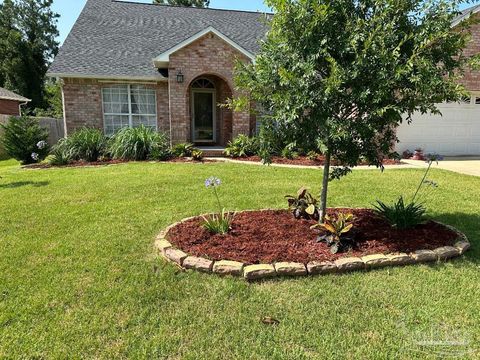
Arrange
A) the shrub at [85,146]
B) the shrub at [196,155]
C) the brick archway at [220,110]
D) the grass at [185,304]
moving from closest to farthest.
A: 1. the grass at [185,304]
2. the shrub at [85,146]
3. the shrub at [196,155]
4. the brick archway at [220,110]

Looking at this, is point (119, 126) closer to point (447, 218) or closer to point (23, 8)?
point (447, 218)

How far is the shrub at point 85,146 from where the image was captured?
40.2ft

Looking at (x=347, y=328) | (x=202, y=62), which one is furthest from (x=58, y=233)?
(x=202, y=62)

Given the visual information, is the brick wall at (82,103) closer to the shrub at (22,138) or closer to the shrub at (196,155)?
the shrub at (22,138)

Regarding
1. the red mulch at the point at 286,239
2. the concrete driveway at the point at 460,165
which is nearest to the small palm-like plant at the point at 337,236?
the red mulch at the point at 286,239

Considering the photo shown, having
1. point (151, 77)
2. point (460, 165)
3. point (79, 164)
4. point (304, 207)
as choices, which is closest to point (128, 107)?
point (151, 77)

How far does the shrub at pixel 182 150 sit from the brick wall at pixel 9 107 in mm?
20574

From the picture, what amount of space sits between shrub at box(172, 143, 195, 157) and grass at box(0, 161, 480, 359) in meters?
7.14

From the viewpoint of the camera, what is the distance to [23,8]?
1610 inches

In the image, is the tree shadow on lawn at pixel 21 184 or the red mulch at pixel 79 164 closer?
the tree shadow on lawn at pixel 21 184

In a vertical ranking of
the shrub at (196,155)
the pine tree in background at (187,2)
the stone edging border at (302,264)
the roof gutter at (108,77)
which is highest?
the pine tree in background at (187,2)

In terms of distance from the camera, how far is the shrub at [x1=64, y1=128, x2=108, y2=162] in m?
12.3

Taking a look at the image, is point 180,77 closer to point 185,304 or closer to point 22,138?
point 22,138

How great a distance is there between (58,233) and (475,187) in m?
8.76
